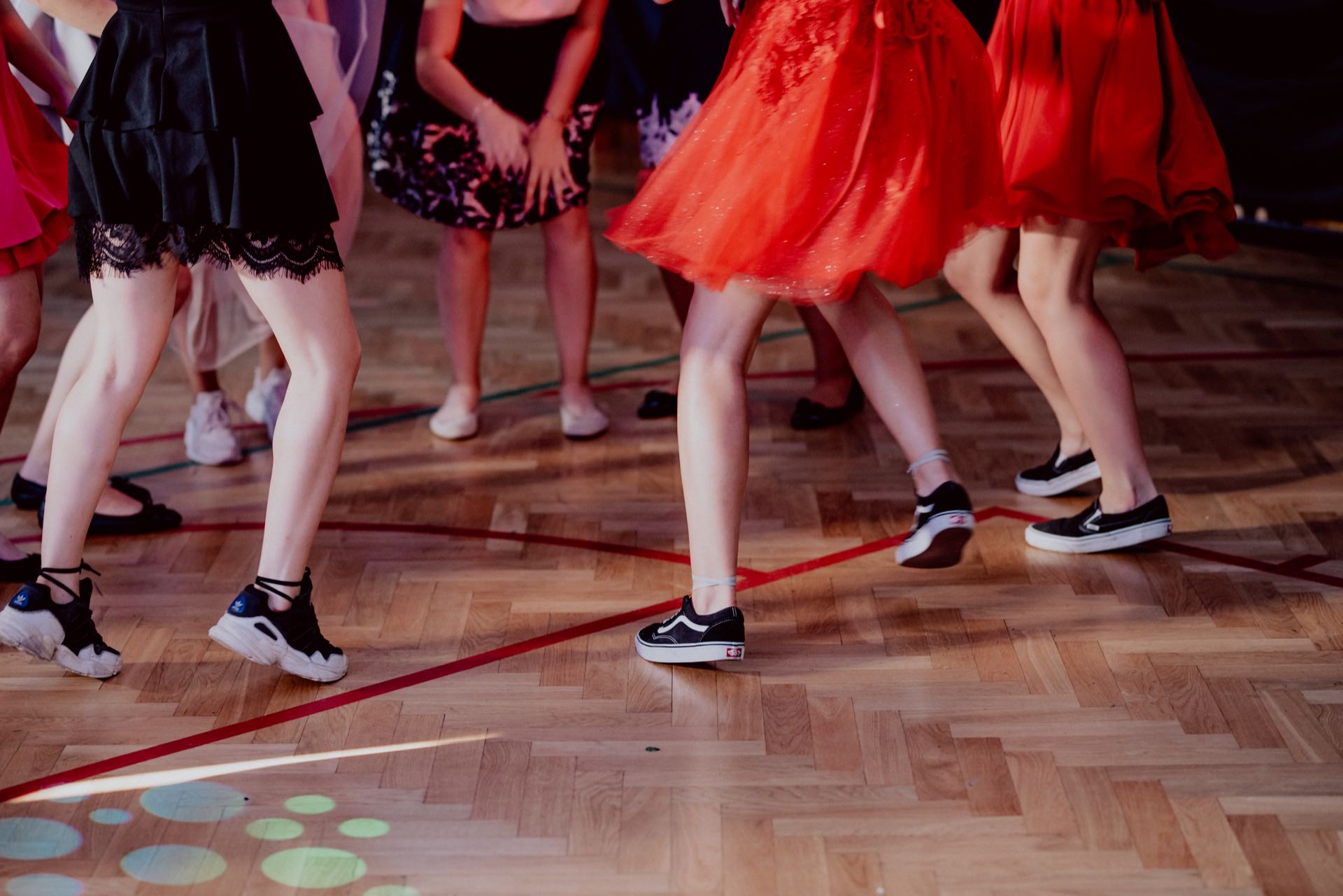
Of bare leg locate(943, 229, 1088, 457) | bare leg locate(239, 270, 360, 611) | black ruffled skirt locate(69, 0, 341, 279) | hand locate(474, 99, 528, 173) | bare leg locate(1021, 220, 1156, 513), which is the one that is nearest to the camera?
black ruffled skirt locate(69, 0, 341, 279)

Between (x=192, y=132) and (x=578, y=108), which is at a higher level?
(x=192, y=132)

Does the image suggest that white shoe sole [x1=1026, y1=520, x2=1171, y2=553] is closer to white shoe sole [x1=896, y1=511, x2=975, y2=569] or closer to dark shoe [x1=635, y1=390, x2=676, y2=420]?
white shoe sole [x1=896, y1=511, x2=975, y2=569]

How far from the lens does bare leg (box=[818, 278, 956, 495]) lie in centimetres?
240

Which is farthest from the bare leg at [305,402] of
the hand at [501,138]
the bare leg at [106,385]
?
the hand at [501,138]

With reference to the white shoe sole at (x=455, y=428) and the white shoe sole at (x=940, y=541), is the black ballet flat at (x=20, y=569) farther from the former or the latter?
the white shoe sole at (x=940, y=541)

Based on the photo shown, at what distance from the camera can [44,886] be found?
1.85 m

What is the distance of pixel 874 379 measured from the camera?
2422 millimetres

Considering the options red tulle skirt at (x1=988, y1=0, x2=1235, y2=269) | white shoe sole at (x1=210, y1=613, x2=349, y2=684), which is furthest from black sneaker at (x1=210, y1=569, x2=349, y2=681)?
red tulle skirt at (x1=988, y1=0, x2=1235, y2=269)

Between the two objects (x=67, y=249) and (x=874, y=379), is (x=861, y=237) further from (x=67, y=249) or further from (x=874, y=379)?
(x=67, y=249)

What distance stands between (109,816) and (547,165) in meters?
1.80

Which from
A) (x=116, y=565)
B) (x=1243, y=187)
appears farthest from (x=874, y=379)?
(x=1243, y=187)

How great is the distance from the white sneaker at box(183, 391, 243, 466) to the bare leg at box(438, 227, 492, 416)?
19.9 inches

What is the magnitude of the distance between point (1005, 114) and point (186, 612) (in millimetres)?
1721

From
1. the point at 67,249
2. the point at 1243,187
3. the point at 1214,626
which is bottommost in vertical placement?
the point at 67,249
